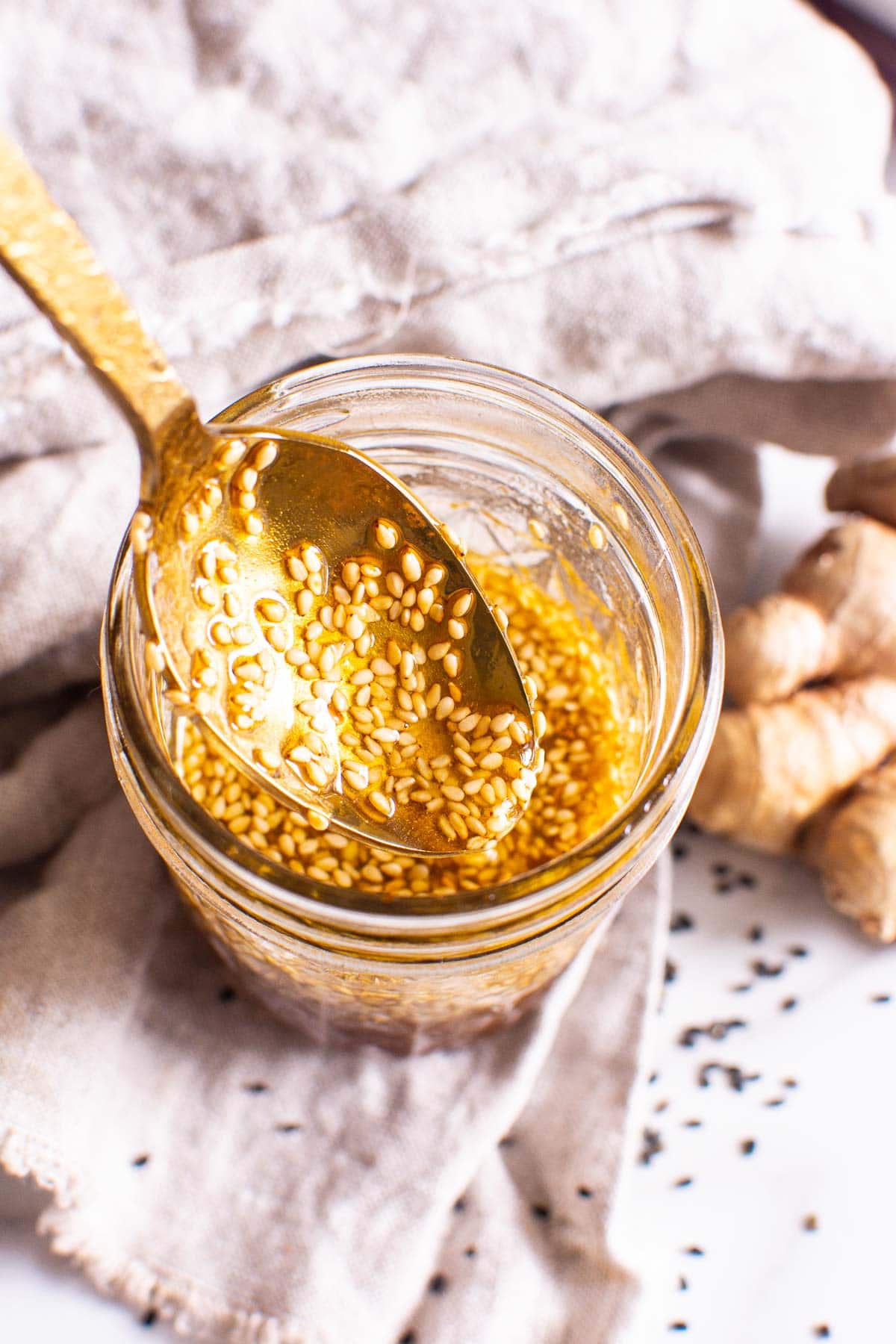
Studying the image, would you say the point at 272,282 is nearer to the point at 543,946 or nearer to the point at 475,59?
the point at 475,59

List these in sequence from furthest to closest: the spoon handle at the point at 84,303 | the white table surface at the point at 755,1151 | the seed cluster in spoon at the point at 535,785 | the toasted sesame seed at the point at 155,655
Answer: the white table surface at the point at 755,1151 → the seed cluster in spoon at the point at 535,785 → the toasted sesame seed at the point at 155,655 → the spoon handle at the point at 84,303

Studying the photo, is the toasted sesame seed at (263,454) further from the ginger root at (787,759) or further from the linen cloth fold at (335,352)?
the ginger root at (787,759)

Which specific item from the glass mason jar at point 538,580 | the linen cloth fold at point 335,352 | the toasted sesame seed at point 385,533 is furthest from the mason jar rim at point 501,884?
the linen cloth fold at point 335,352

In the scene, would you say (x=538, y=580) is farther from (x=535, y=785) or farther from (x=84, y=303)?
(x=84, y=303)

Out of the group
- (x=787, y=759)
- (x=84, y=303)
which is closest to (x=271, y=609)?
(x=84, y=303)

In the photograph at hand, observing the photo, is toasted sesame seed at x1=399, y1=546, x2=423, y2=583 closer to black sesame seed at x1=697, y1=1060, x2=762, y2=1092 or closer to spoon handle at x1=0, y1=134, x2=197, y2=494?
spoon handle at x1=0, y1=134, x2=197, y2=494

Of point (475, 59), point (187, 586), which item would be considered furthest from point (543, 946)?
point (475, 59)

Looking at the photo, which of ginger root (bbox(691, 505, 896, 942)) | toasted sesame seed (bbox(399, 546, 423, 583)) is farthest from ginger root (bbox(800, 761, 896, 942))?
toasted sesame seed (bbox(399, 546, 423, 583))
